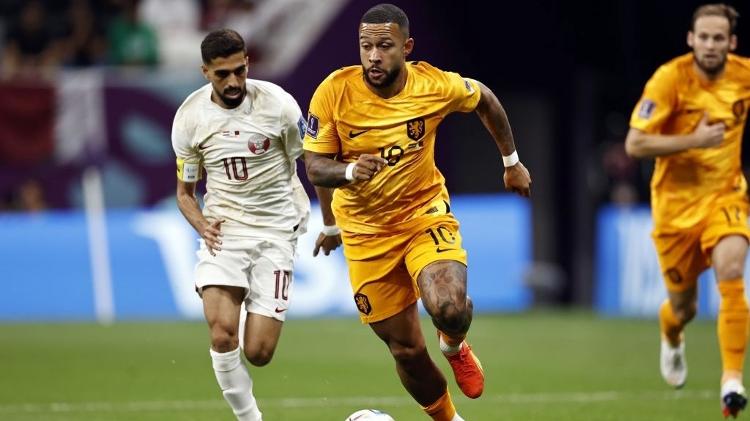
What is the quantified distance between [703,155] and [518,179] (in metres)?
2.12

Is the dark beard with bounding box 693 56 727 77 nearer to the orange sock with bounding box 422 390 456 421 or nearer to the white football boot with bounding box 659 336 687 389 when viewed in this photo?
the white football boot with bounding box 659 336 687 389

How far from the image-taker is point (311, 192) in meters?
19.5

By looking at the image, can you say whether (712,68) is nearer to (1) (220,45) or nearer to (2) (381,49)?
(2) (381,49)

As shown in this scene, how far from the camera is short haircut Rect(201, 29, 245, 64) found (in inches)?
318

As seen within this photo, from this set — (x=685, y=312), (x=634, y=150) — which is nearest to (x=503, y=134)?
(x=634, y=150)

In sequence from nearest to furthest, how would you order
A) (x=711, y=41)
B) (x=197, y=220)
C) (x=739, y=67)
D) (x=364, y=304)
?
(x=364, y=304) < (x=197, y=220) < (x=711, y=41) < (x=739, y=67)

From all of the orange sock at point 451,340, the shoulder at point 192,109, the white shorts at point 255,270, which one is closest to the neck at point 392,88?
the shoulder at point 192,109

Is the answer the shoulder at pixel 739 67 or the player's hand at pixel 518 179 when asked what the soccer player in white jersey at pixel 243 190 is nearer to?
the player's hand at pixel 518 179

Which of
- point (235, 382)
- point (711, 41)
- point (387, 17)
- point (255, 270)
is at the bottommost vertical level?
point (235, 382)

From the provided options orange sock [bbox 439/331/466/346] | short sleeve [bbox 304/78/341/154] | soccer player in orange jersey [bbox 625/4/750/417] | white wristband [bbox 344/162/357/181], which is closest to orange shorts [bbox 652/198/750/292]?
soccer player in orange jersey [bbox 625/4/750/417]

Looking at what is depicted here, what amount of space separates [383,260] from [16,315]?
10.8 m

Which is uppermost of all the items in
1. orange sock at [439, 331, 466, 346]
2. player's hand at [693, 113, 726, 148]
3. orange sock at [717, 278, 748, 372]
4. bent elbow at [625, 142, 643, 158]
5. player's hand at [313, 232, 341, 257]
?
player's hand at [693, 113, 726, 148]

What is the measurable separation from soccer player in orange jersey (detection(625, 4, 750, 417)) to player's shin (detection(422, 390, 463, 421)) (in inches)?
82.2

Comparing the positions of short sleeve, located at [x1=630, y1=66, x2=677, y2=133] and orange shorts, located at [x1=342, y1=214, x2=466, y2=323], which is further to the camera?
short sleeve, located at [x1=630, y1=66, x2=677, y2=133]
